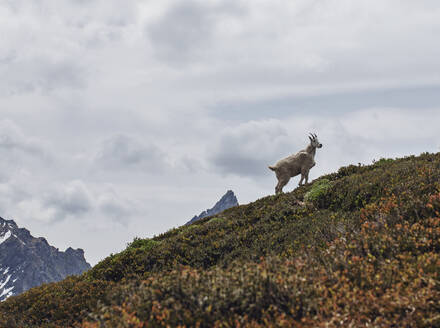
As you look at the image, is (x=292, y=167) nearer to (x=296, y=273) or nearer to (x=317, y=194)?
(x=317, y=194)

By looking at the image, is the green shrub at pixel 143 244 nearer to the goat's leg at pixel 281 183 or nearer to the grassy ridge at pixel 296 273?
the grassy ridge at pixel 296 273

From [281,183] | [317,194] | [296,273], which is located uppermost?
[281,183]

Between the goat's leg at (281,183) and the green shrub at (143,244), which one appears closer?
the green shrub at (143,244)

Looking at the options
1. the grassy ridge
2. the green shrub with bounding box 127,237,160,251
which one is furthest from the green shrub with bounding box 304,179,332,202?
the green shrub with bounding box 127,237,160,251

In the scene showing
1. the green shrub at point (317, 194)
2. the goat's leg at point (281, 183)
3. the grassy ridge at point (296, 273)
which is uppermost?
the goat's leg at point (281, 183)

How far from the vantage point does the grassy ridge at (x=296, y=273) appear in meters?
5.64

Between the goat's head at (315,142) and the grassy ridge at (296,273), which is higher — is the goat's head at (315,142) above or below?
above

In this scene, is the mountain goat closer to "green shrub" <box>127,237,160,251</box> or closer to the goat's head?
the goat's head

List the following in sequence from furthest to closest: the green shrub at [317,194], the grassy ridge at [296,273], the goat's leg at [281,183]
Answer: the goat's leg at [281,183] < the green shrub at [317,194] < the grassy ridge at [296,273]

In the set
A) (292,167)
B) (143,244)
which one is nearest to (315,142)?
(292,167)

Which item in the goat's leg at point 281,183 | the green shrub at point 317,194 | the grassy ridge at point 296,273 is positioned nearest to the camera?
the grassy ridge at point 296,273

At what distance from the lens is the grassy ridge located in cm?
564

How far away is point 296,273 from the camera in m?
6.58

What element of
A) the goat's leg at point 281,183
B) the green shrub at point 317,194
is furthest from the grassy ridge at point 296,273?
the goat's leg at point 281,183
